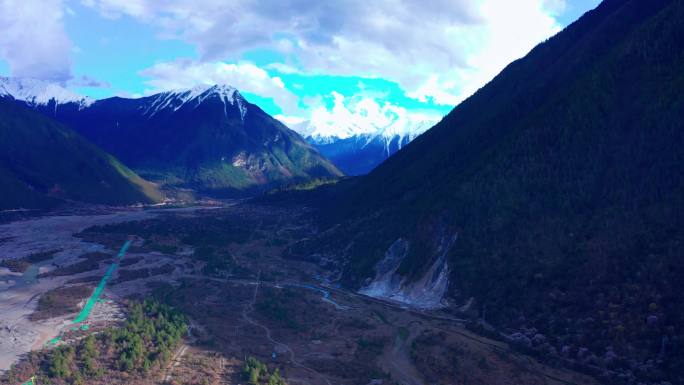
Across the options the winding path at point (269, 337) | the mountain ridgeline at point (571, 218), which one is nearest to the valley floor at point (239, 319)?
the winding path at point (269, 337)

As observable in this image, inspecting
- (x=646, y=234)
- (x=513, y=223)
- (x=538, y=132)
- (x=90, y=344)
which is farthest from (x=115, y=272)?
(x=646, y=234)

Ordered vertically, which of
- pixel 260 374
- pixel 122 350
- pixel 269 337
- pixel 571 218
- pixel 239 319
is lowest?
pixel 122 350

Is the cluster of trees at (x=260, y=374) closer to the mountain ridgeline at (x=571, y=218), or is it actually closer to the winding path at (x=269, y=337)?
the winding path at (x=269, y=337)

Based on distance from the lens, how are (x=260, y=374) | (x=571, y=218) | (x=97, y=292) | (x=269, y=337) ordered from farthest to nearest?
(x=97, y=292) < (x=571, y=218) < (x=269, y=337) < (x=260, y=374)

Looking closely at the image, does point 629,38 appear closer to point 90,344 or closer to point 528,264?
point 528,264

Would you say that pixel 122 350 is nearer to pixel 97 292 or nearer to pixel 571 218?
pixel 97 292

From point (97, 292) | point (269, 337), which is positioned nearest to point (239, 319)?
point (269, 337)

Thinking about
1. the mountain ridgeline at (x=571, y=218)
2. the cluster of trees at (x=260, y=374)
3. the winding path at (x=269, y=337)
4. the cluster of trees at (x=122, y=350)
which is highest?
the mountain ridgeline at (x=571, y=218)

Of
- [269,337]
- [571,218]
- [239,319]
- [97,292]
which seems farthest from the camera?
[97,292]
